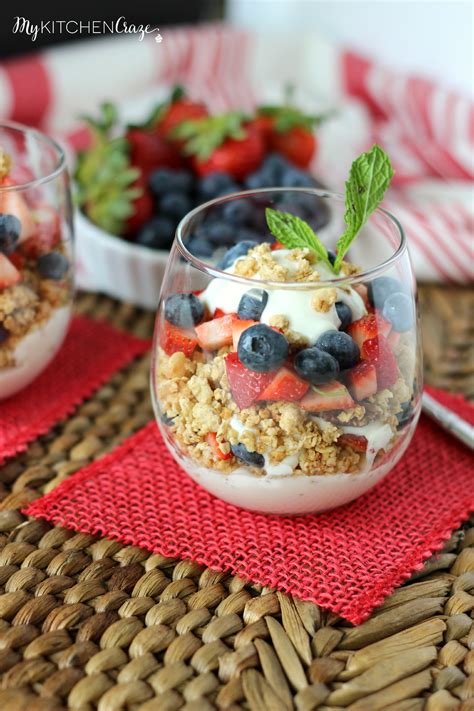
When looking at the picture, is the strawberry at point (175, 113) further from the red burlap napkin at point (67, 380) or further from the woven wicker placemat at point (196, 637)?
the woven wicker placemat at point (196, 637)

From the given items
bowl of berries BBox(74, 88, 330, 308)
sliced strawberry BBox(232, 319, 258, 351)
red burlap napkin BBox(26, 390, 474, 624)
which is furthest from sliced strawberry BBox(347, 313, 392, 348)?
bowl of berries BBox(74, 88, 330, 308)

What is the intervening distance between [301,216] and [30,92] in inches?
46.4

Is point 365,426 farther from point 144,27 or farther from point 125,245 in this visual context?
point 144,27

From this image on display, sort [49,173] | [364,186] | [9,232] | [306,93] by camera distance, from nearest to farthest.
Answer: [364,186], [9,232], [49,173], [306,93]

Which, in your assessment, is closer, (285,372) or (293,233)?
(285,372)

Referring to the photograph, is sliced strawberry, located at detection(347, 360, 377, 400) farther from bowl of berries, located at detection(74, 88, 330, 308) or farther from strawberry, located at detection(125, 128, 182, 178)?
strawberry, located at detection(125, 128, 182, 178)

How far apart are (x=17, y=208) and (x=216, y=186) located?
1.69 feet

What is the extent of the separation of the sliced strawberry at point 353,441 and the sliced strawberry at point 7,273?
48 cm

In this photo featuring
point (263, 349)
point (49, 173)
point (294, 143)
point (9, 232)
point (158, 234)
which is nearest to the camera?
point (263, 349)

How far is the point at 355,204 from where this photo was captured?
1007 millimetres

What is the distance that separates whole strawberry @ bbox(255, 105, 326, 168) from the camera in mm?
1711

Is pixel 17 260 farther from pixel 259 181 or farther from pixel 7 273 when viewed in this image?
pixel 259 181

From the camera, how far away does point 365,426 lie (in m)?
0.96

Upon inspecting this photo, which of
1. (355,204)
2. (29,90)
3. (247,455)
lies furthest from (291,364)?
(29,90)
